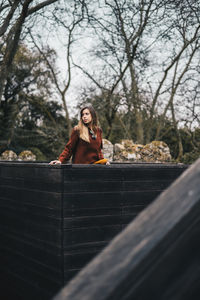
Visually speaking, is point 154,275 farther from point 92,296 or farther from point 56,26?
point 56,26

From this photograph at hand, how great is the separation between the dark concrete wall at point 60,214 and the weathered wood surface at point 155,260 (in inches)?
93.8

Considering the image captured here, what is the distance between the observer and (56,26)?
8977mm

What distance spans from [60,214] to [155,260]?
2425mm

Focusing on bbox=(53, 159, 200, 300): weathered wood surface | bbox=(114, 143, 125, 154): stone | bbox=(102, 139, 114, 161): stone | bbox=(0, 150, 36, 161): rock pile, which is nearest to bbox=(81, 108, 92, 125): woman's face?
bbox=(53, 159, 200, 300): weathered wood surface

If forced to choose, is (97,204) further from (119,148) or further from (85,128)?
(119,148)

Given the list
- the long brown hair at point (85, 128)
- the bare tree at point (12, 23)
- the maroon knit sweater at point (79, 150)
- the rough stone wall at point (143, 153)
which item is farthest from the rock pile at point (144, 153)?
the maroon knit sweater at point (79, 150)

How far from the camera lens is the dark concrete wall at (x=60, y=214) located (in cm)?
292

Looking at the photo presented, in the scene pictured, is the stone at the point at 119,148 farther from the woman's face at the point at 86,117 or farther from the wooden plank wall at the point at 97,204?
the wooden plank wall at the point at 97,204

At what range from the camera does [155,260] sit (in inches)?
20.8

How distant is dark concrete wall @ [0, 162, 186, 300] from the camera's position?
115 inches

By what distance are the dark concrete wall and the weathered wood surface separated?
7.82 ft

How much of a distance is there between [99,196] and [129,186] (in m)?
0.35

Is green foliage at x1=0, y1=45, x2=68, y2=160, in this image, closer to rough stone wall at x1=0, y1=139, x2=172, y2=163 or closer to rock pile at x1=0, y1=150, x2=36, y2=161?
rock pile at x1=0, y1=150, x2=36, y2=161

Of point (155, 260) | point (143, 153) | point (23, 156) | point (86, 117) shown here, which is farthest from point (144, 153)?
point (155, 260)
